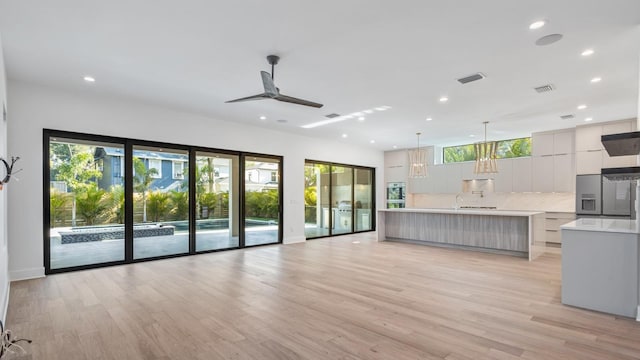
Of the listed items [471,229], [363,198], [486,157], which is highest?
[486,157]

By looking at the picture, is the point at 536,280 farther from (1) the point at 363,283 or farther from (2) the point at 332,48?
(2) the point at 332,48

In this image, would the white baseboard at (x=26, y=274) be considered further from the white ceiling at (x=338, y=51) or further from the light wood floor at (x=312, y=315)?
the white ceiling at (x=338, y=51)

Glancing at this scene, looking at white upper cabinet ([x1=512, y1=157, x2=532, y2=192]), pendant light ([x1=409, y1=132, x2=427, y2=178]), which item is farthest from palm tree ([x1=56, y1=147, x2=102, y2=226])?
white upper cabinet ([x1=512, y1=157, x2=532, y2=192])

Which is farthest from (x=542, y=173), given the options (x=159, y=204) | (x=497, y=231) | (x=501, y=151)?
(x=159, y=204)

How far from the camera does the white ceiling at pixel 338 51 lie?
9.59 feet

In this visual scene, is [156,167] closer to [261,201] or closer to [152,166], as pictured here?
[152,166]

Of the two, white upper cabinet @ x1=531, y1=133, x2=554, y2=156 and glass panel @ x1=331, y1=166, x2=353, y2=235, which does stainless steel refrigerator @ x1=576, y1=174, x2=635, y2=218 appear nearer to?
white upper cabinet @ x1=531, y1=133, x2=554, y2=156

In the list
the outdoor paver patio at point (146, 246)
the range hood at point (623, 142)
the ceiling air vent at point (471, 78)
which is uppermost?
the ceiling air vent at point (471, 78)

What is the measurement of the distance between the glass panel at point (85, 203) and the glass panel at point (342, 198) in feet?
18.8

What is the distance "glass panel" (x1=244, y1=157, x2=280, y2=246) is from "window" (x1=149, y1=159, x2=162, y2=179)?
6.07 ft

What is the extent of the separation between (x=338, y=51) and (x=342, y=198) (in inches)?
269

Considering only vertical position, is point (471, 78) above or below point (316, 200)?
above

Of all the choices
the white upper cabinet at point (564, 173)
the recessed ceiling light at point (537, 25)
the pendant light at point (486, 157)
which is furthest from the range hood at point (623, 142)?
the white upper cabinet at point (564, 173)

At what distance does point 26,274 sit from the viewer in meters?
4.84
